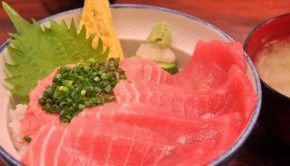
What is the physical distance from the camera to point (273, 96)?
56.7 inches

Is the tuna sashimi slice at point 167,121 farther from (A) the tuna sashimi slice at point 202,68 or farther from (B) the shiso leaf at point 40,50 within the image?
(B) the shiso leaf at point 40,50

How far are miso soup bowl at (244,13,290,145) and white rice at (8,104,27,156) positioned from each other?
3.09 feet

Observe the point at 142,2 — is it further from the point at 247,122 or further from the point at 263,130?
the point at 247,122

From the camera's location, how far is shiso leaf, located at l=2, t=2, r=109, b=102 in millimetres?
1604

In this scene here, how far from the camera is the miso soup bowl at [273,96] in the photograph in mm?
1438

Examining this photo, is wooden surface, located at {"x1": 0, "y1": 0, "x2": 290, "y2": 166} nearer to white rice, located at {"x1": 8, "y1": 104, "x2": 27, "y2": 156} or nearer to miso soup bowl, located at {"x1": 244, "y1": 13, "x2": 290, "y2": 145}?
miso soup bowl, located at {"x1": 244, "y1": 13, "x2": 290, "y2": 145}

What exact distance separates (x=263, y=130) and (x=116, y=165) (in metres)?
0.81

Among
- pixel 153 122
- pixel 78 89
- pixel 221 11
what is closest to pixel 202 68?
pixel 153 122

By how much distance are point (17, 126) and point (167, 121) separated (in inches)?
23.1

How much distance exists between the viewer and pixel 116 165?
1219 millimetres

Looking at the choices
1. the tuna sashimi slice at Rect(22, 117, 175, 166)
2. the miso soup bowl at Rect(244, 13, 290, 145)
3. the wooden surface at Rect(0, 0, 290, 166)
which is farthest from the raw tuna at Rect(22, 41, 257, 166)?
the wooden surface at Rect(0, 0, 290, 166)

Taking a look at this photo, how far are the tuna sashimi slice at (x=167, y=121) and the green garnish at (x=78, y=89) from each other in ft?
0.21

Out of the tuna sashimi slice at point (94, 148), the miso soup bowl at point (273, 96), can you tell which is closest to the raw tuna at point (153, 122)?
the tuna sashimi slice at point (94, 148)

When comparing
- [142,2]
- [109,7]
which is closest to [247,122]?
[109,7]
